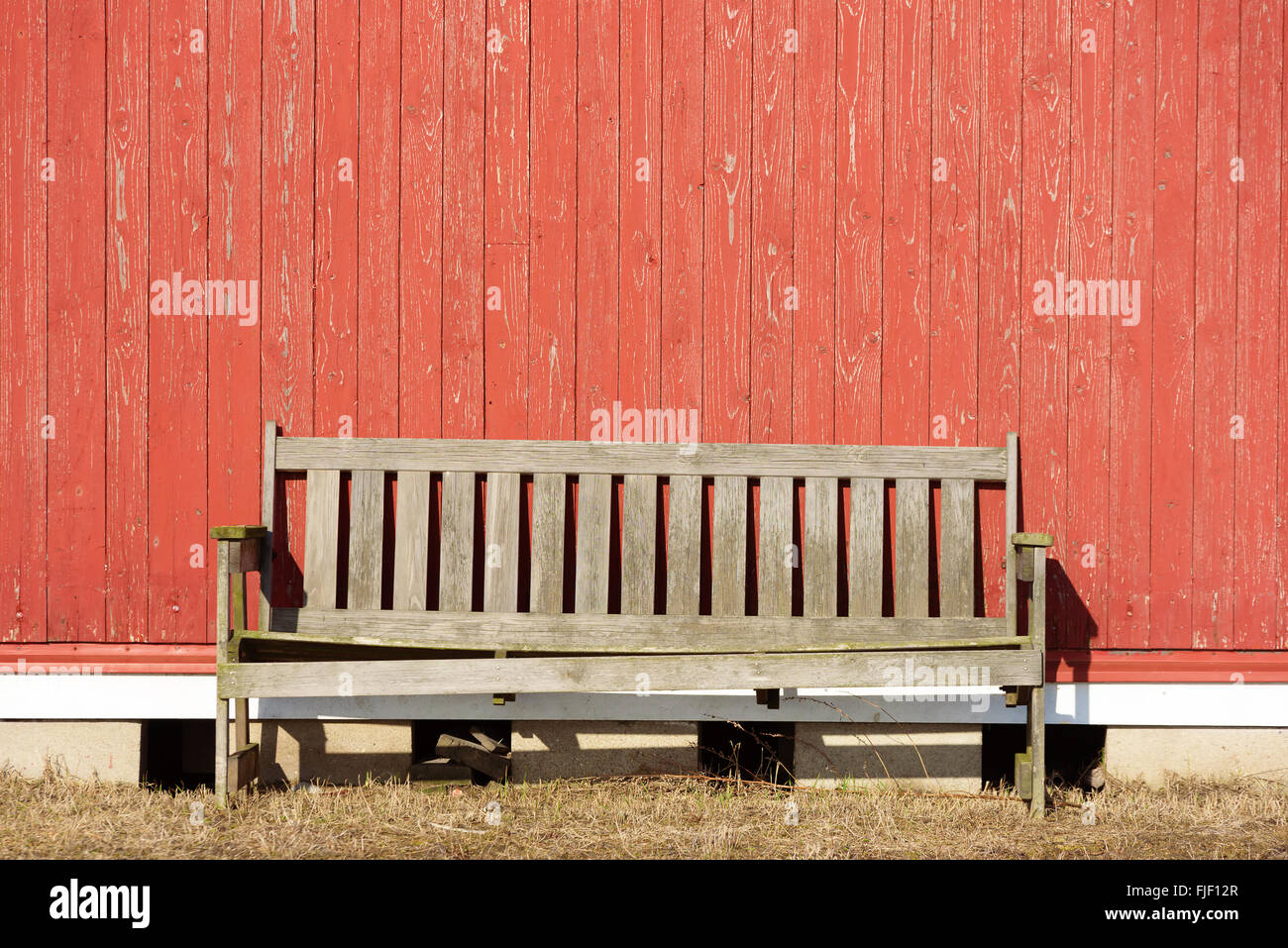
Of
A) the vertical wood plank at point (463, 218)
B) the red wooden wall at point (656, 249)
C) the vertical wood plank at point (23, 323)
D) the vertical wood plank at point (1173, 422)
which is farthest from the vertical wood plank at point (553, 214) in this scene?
the vertical wood plank at point (1173, 422)

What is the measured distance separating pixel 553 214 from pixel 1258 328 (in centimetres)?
271

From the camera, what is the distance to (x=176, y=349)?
143 inches

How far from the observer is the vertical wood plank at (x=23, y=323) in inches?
142

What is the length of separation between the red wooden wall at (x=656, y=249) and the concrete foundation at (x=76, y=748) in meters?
0.35

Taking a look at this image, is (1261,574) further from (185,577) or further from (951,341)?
(185,577)

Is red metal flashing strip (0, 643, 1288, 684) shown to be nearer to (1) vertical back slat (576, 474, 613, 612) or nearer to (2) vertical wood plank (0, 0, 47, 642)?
(2) vertical wood plank (0, 0, 47, 642)

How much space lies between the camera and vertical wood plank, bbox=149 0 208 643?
3613mm

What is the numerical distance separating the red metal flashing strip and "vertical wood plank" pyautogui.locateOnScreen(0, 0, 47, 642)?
104 millimetres

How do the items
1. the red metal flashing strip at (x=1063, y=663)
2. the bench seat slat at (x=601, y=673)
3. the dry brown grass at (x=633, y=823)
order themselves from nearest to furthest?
the dry brown grass at (x=633, y=823) < the bench seat slat at (x=601, y=673) < the red metal flashing strip at (x=1063, y=663)

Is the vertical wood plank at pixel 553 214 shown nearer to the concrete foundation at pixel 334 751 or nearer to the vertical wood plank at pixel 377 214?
the vertical wood plank at pixel 377 214

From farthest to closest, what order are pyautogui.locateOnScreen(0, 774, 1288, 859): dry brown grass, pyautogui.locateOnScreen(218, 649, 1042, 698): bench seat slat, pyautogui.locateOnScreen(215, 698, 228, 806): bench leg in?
pyautogui.locateOnScreen(215, 698, 228, 806): bench leg, pyautogui.locateOnScreen(218, 649, 1042, 698): bench seat slat, pyautogui.locateOnScreen(0, 774, 1288, 859): dry brown grass

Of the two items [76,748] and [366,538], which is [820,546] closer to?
[366,538]

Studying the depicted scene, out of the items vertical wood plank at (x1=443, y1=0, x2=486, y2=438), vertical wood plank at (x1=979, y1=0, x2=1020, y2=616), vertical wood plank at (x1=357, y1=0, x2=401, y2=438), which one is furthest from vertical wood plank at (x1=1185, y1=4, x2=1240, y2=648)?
vertical wood plank at (x1=357, y1=0, x2=401, y2=438)

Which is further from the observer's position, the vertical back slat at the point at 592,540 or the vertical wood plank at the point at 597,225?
the vertical wood plank at the point at 597,225
